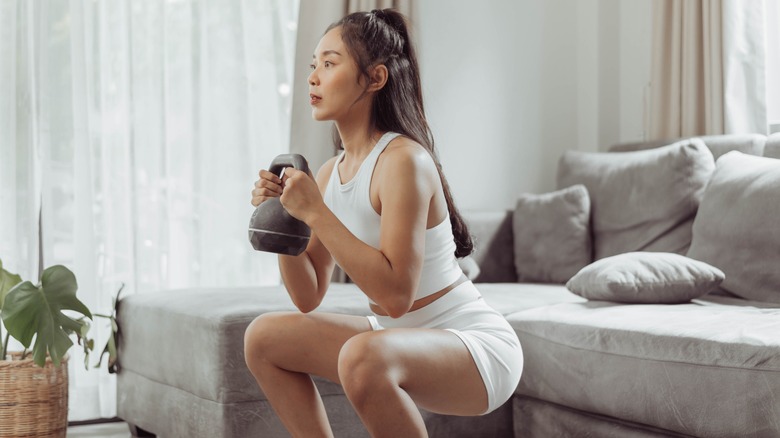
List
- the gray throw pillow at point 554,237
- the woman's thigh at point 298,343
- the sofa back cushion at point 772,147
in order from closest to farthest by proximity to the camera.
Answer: the woman's thigh at point 298,343 < the sofa back cushion at point 772,147 < the gray throw pillow at point 554,237

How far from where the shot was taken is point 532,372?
2.50 m

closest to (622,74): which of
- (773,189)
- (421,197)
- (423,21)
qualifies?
(423,21)

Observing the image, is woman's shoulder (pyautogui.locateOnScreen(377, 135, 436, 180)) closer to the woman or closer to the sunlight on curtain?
the woman

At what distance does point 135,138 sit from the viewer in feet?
11.2

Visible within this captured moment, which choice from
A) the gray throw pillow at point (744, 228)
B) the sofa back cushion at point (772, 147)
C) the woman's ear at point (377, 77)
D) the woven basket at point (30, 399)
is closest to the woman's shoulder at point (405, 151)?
the woman's ear at point (377, 77)

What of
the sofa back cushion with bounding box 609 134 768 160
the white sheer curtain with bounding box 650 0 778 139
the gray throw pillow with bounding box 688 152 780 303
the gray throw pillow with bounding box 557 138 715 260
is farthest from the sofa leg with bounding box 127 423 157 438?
the white sheer curtain with bounding box 650 0 778 139

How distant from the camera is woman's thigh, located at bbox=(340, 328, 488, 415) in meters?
1.57

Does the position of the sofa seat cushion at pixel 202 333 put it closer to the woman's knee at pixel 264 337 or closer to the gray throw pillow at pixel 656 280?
the woman's knee at pixel 264 337

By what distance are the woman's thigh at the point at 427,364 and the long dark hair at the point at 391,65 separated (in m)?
0.34

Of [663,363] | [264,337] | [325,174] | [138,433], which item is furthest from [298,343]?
[138,433]

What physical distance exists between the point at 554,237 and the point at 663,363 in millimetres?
1407

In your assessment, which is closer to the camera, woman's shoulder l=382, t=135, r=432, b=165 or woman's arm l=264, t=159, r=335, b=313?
woman's shoulder l=382, t=135, r=432, b=165

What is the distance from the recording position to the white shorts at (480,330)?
66.9 inches

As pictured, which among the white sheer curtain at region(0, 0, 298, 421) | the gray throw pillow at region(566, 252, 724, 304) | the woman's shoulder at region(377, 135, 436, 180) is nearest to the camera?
the woman's shoulder at region(377, 135, 436, 180)
